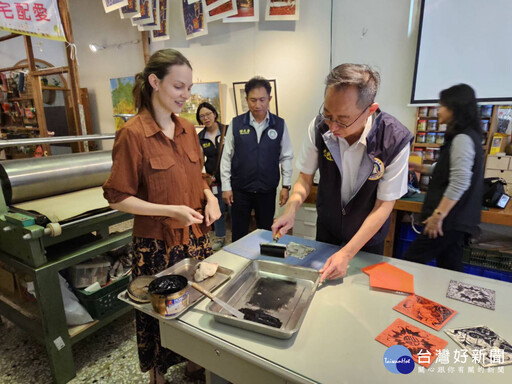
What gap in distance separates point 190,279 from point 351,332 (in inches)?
21.8

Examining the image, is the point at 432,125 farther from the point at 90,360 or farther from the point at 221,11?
the point at 90,360

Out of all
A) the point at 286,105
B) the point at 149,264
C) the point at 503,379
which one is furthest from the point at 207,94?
the point at 503,379

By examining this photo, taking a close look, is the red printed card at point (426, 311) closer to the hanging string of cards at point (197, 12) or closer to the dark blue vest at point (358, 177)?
the dark blue vest at point (358, 177)

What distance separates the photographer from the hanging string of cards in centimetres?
296

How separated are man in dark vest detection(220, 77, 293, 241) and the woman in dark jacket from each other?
100cm

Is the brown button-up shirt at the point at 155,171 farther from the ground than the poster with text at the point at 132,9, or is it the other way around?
the poster with text at the point at 132,9

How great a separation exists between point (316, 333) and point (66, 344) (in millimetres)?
1417

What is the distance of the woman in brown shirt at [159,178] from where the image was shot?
113 cm

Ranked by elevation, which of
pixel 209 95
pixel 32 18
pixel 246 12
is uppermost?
pixel 246 12

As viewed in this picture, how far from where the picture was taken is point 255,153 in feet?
7.81

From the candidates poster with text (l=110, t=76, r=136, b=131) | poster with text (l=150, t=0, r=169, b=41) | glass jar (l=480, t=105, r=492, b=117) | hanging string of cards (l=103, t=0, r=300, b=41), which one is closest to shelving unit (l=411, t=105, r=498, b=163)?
glass jar (l=480, t=105, r=492, b=117)

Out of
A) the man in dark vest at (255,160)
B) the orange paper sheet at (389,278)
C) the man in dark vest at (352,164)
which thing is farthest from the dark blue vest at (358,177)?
the man in dark vest at (255,160)

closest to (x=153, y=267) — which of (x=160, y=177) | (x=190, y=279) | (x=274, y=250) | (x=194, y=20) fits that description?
(x=190, y=279)

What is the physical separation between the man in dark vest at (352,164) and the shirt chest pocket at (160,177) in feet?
1.55
